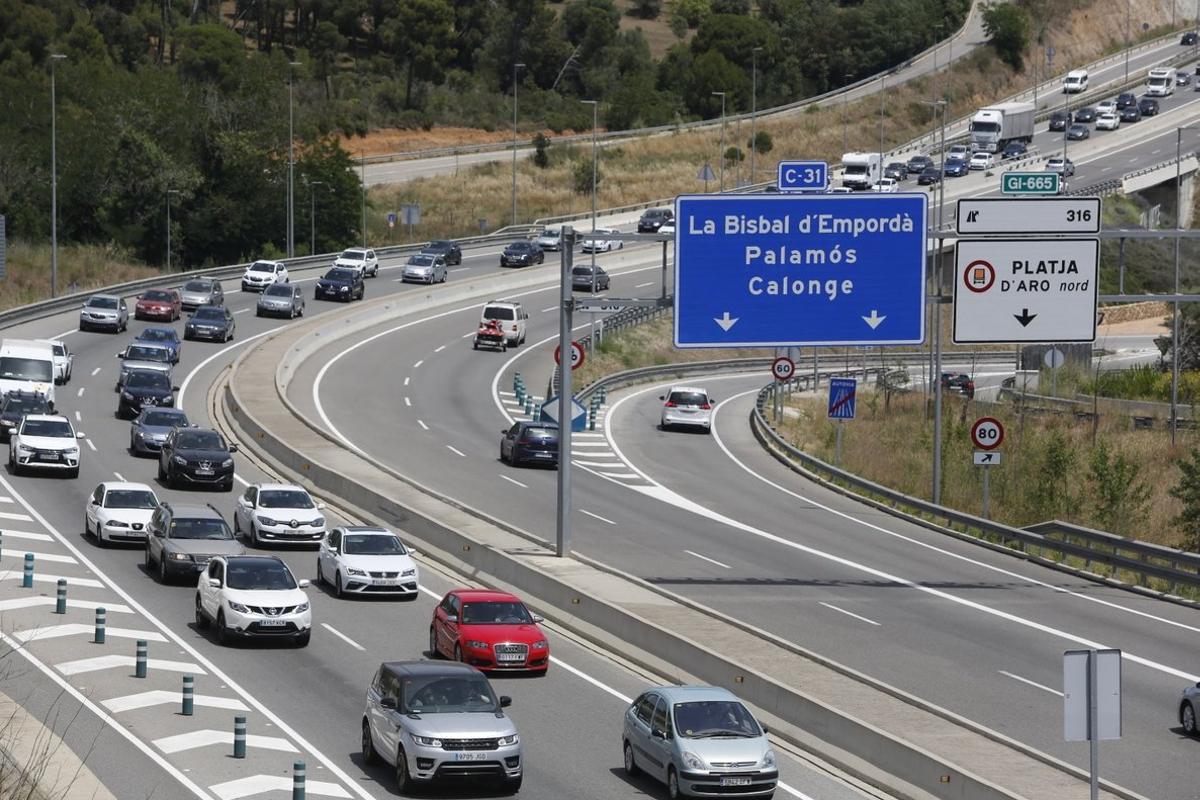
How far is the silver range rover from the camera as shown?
20.9m

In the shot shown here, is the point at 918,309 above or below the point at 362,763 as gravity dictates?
above

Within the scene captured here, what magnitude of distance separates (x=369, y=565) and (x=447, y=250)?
221 feet

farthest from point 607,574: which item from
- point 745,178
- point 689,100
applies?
point 689,100

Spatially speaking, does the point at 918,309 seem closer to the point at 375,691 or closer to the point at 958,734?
the point at 958,734

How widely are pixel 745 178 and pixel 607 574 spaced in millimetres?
107509

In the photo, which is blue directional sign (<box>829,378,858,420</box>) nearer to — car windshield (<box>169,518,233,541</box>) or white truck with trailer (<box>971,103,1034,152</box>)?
car windshield (<box>169,518,233,541</box>)

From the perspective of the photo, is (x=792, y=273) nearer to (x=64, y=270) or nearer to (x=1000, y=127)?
(x=64, y=270)

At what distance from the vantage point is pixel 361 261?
9200cm

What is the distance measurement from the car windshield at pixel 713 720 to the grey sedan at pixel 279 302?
58.5 metres

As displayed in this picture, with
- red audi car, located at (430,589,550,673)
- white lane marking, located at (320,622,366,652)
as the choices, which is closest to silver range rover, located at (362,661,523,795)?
red audi car, located at (430,589,550,673)

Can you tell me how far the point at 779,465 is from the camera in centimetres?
5700

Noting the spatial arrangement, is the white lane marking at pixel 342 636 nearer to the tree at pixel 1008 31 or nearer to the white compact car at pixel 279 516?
the white compact car at pixel 279 516

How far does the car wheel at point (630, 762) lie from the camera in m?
22.1

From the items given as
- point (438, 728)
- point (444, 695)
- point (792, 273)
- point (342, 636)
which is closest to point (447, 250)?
point (792, 273)
